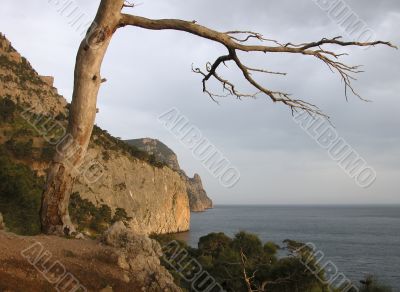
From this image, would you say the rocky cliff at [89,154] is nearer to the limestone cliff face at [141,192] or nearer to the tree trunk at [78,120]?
the limestone cliff face at [141,192]

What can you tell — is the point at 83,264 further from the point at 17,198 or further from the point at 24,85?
the point at 24,85

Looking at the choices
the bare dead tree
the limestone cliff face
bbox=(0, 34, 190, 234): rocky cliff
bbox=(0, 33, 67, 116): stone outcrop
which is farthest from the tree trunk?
bbox=(0, 33, 67, 116): stone outcrop

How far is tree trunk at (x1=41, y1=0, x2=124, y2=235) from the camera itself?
7051 millimetres

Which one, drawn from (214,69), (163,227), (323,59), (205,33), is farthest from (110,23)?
(163,227)

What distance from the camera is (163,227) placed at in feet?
272

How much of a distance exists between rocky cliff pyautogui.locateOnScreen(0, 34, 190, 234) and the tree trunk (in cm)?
4077

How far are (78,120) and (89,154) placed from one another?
45404 mm

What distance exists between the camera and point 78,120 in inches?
281

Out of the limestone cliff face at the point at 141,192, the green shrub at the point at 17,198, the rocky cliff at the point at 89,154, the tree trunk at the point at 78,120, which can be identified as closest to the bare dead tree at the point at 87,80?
the tree trunk at the point at 78,120

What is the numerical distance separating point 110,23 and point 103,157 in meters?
58.6

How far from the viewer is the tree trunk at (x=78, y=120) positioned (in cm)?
705

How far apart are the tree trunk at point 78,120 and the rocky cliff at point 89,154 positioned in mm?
40773

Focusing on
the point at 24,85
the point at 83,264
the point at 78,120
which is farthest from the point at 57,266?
the point at 24,85

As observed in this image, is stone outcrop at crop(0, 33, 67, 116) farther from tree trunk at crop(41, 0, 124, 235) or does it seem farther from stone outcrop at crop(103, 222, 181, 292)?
stone outcrop at crop(103, 222, 181, 292)
